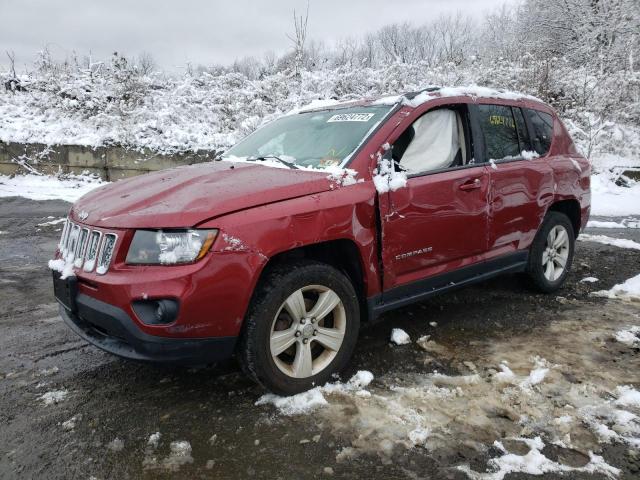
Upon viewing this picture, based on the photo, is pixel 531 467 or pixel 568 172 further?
pixel 568 172

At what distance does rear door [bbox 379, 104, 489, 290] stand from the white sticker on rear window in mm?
279

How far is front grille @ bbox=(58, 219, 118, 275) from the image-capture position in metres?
2.48

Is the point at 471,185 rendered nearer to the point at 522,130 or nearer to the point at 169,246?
the point at 522,130

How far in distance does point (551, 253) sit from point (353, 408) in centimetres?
273

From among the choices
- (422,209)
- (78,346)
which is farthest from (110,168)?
(422,209)

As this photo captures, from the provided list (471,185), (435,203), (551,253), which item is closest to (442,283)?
(435,203)

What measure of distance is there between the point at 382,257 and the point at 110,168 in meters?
9.78

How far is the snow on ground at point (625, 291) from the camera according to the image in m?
4.47

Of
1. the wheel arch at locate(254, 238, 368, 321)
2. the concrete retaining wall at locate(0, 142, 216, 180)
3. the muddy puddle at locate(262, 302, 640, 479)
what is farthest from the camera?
the concrete retaining wall at locate(0, 142, 216, 180)

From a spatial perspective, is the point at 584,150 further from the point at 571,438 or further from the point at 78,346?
the point at 78,346

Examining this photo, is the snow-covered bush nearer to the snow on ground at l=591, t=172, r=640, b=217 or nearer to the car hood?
the snow on ground at l=591, t=172, r=640, b=217

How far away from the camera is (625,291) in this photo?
460 centimetres

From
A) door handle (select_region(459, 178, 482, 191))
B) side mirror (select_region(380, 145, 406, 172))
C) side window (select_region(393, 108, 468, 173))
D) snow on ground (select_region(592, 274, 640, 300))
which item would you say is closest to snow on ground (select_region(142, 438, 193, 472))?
side mirror (select_region(380, 145, 406, 172))

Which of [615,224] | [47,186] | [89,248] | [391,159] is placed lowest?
→ [615,224]
